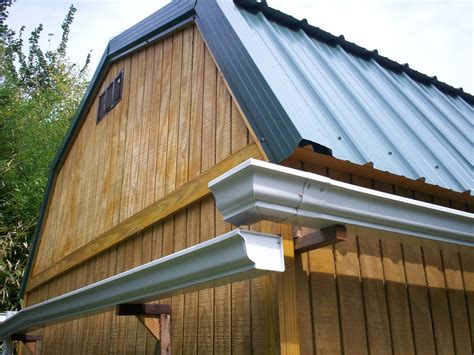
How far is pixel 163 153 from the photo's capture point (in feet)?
13.6

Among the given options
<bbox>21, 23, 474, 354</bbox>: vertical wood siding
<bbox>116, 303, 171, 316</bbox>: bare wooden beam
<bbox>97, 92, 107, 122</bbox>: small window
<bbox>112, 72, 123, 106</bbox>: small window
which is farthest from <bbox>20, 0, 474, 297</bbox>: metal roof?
<bbox>116, 303, 171, 316</bbox>: bare wooden beam

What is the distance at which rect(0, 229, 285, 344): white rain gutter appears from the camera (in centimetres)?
198

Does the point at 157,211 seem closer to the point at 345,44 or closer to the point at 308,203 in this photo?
the point at 308,203

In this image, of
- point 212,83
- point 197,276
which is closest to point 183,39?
point 212,83

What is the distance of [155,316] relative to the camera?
309 cm

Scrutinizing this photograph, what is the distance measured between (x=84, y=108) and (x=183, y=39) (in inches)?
94.2

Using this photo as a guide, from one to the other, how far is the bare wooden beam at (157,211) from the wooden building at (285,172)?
2 cm

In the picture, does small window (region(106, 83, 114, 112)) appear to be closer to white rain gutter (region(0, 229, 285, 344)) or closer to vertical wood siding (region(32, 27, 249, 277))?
vertical wood siding (region(32, 27, 249, 277))

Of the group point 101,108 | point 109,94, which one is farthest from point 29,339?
point 109,94

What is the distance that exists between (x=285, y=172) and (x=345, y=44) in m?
2.80

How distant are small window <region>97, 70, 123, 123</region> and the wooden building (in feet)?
0.25

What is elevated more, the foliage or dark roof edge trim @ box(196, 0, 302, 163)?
the foliage

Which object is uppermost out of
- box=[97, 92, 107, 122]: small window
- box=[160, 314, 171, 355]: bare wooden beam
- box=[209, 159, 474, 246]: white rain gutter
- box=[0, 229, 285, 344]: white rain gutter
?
box=[97, 92, 107, 122]: small window

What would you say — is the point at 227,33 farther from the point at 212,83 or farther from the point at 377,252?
the point at 377,252
